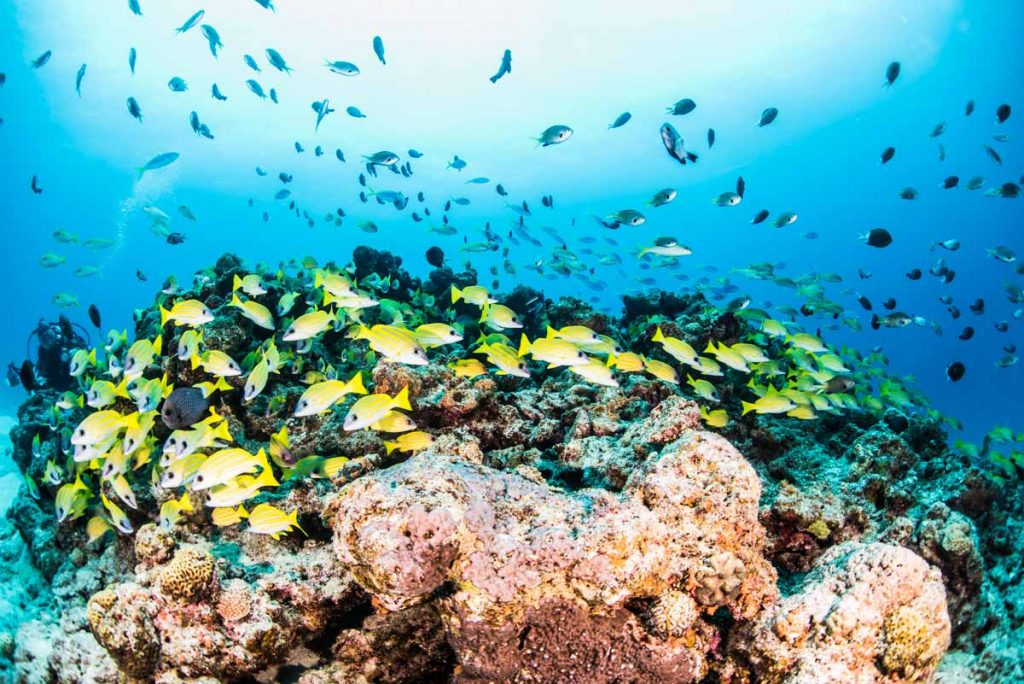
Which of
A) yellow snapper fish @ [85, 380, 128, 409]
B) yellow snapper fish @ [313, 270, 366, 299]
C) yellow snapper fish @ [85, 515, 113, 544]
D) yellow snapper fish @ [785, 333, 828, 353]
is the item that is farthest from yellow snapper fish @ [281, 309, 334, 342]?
yellow snapper fish @ [785, 333, 828, 353]

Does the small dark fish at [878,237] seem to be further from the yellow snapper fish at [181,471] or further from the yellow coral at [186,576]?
the yellow coral at [186,576]

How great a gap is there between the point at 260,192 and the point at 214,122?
101ft

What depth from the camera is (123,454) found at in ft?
15.8

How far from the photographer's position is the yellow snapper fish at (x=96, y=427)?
451 cm

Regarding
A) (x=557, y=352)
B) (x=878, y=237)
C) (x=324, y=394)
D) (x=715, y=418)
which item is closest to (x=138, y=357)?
(x=324, y=394)

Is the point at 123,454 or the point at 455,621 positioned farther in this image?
the point at 123,454

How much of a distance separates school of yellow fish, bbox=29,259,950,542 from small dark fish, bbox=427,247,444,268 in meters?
7.23

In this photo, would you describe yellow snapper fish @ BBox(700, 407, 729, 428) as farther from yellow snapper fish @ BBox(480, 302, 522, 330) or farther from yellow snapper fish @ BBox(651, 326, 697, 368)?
yellow snapper fish @ BBox(480, 302, 522, 330)

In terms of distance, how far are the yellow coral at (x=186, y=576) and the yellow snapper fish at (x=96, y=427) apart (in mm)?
1913

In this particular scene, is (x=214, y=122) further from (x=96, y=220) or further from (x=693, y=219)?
(x=693, y=219)

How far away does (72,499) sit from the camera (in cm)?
528

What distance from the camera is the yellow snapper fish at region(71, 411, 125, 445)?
14.8 feet

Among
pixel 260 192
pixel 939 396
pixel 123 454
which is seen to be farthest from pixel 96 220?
pixel 939 396

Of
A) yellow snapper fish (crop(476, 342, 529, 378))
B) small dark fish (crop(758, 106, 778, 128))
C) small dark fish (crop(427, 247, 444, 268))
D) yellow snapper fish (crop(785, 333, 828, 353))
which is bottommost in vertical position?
yellow snapper fish (crop(476, 342, 529, 378))
